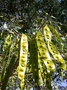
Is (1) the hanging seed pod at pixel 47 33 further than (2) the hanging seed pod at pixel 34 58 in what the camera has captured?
Yes

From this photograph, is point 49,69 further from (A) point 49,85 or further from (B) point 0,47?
(B) point 0,47

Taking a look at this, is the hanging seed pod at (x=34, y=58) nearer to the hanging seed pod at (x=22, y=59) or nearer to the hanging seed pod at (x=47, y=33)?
the hanging seed pod at (x=22, y=59)

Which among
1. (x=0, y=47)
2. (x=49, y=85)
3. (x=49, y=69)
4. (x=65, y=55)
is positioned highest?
(x=49, y=69)

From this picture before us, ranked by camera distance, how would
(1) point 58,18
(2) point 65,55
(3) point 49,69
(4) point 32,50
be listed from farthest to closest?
(1) point 58,18, (2) point 65,55, (4) point 32,50, (3) point 49,69

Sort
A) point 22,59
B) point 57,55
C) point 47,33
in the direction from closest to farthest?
point 22,59 → point 57,55 → point 47,33

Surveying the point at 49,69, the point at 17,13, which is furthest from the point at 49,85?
the point at 17,13

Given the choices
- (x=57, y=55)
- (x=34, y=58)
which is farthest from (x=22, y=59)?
(x=57, y=55)

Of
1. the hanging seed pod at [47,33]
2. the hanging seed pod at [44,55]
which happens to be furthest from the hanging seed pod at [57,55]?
the hanging seed pod at [47,33]

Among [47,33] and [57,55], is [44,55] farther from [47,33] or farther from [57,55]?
[47,33]

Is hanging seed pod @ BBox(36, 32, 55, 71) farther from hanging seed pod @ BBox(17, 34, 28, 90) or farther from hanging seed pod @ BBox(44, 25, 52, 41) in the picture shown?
hanging seed pod @ BBox(44, 25, 52, 41)

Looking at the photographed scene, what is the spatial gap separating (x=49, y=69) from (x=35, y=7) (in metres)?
7.82

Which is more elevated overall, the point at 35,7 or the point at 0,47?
the point at 0,47

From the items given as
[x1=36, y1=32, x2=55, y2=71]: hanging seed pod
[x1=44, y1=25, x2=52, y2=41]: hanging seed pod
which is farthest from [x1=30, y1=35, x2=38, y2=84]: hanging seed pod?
[x1=44, y1=25, x2=52, y2=41]: hanging seed pod

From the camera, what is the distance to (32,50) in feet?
5.55
